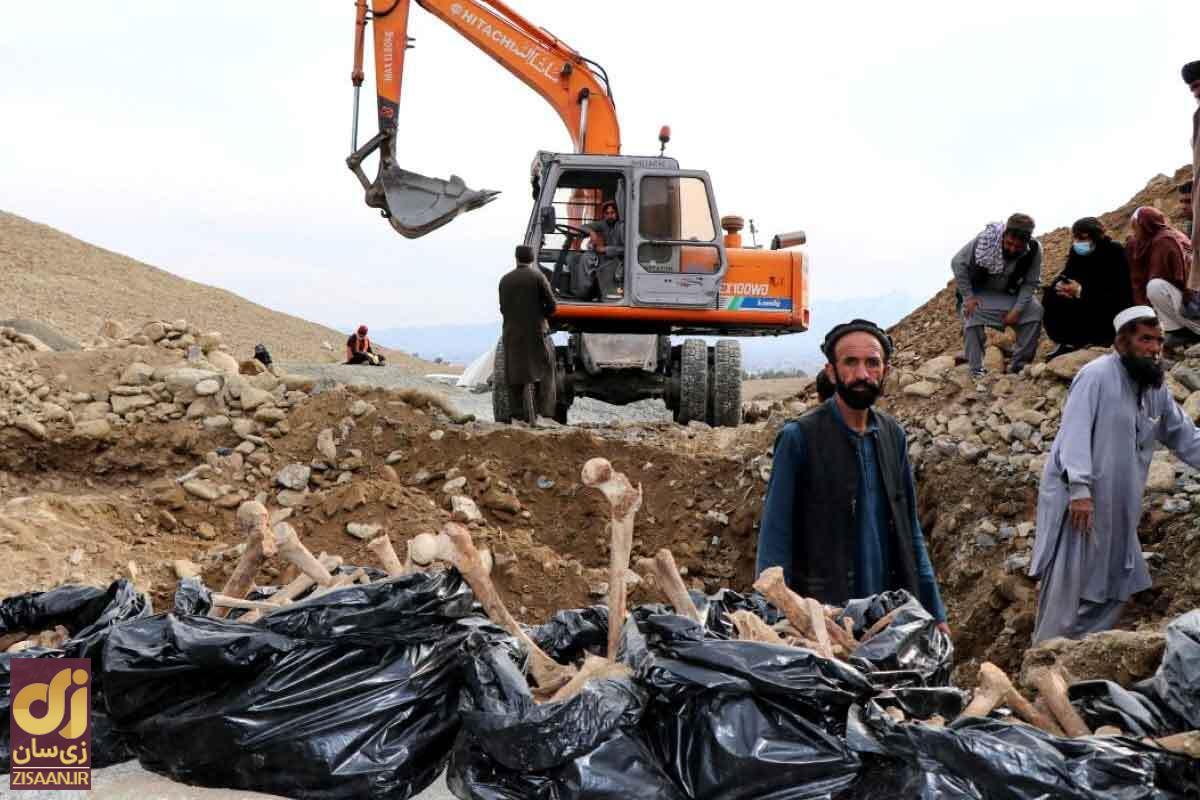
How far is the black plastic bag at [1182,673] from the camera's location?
237 cm

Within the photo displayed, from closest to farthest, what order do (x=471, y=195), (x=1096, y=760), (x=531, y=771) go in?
(x=1096, y=760)
(x=531, y=771)
(x=471, y=195)

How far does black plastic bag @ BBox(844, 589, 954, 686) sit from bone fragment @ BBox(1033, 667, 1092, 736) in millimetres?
251

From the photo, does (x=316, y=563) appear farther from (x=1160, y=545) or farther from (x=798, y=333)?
(x=798, y=333)

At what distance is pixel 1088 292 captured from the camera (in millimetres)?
7559

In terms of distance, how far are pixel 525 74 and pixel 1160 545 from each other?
304 inches

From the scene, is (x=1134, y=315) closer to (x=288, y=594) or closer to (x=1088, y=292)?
(x=1088, y=292)

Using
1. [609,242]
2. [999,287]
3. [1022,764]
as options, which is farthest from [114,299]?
[1022,764]

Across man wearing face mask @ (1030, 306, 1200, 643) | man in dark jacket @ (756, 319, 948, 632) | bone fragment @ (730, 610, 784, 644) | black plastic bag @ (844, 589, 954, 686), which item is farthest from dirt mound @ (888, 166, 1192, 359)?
bone fragment @ (730, 610, 784, 644)

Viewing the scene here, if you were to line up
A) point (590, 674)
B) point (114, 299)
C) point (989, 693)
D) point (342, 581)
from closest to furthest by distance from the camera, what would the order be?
point (989, 693) → point (590, 674) → point (342, 581) → point (114, 299)

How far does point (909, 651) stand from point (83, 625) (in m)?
2.44

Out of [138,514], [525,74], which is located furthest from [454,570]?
[525,74]

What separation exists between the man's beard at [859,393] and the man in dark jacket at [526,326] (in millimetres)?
5177

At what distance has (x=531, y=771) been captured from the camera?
7.73 feet

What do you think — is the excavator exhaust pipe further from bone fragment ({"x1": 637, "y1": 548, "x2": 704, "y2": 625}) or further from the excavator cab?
bone fragment ({"x1": 637, "y1": 548, "x2": 704, "y2": 625})
